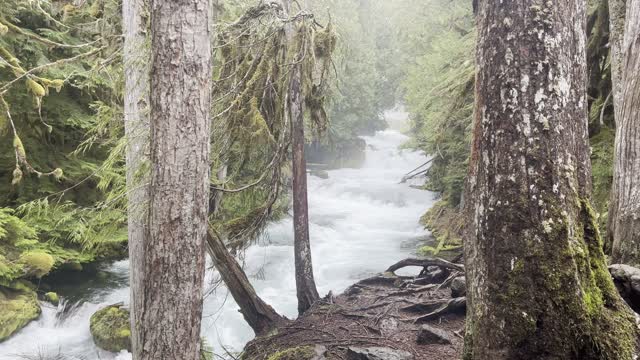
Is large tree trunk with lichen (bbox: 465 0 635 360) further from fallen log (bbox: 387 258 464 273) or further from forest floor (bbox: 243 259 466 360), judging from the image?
fallen log (bbox: 387 258 464 273)

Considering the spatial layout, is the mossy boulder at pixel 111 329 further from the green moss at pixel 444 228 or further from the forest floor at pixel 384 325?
the green moss at pixel 444 228

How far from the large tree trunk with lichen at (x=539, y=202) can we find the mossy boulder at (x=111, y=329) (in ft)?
24.3

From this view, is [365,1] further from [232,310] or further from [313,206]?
[232,310]

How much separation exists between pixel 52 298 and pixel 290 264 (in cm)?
588

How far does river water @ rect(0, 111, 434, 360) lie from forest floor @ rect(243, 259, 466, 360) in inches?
46.5

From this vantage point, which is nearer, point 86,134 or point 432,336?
point 432,336

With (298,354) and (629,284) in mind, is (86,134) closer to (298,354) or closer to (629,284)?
(298,354)

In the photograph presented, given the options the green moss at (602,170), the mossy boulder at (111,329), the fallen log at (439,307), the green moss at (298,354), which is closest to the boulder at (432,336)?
the fallen log at (439,307)

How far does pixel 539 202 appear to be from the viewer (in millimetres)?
2361

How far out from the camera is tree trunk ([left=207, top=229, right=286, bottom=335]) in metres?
6.34

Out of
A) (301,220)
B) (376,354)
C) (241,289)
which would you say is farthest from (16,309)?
(376,354)

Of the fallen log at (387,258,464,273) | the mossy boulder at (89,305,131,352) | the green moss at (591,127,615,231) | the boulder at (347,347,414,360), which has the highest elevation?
the green moss at (591,127,615,231)

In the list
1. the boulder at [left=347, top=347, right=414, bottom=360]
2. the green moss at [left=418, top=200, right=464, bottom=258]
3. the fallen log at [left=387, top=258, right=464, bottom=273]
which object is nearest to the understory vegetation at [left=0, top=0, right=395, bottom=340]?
the fallen log at [left=387, top=258, right=464, bottom=273]

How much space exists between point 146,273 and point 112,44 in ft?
14.0
